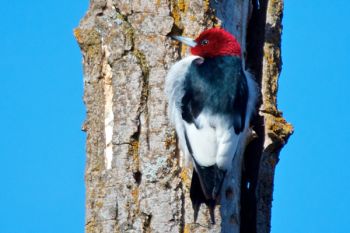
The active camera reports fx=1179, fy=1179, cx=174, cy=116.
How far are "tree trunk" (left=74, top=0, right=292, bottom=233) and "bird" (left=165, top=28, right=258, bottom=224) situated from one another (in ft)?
0.21

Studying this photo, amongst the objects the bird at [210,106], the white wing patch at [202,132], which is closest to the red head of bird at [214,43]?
the bird at [210,106]

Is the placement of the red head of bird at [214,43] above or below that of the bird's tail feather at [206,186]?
above

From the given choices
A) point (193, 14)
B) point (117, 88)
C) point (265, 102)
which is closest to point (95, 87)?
point (117, 88)

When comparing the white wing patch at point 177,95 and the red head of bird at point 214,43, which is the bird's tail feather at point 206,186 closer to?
the white wing patch at point 177,95

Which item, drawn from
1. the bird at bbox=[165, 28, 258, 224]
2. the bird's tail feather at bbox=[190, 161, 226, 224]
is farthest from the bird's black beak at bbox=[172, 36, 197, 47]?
the bird's tail feather at bbox=[190, 161, 226, 224]

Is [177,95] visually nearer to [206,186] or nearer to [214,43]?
[214,43]

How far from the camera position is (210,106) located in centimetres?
607

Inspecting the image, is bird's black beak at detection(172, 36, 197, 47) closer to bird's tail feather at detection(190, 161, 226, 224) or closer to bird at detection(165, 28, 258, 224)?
bird at detection(165, 28, 258, 224)

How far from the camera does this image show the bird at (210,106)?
583 centimetres

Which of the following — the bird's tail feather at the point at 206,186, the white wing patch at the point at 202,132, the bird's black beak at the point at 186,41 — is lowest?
the bird's tail feather at the point at 206,186

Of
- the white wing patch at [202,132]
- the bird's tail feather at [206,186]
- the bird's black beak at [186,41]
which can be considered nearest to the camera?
the bird's tail feather at [206,186]

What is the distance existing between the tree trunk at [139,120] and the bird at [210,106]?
7cm

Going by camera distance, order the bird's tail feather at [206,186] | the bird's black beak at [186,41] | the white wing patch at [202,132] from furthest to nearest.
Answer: the bird's black beak at [186,41] → the white wing patch at [202,132] → the bird's tail feather at [206,186]

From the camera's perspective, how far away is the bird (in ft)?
19.1
